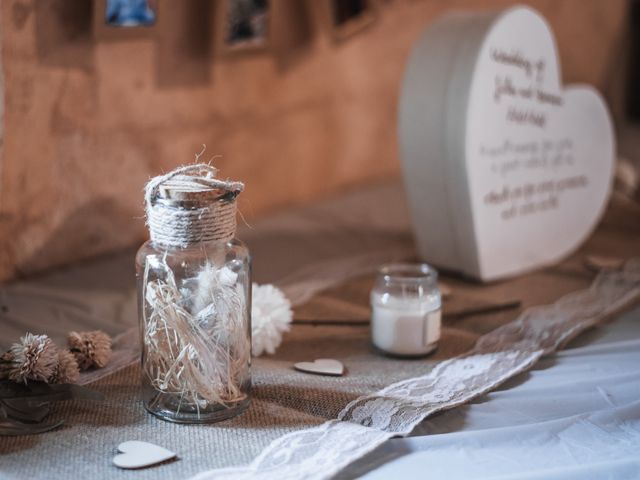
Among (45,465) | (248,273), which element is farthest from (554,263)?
(45,465)

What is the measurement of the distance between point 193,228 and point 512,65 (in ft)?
2.41

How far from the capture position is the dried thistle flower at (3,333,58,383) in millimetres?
947

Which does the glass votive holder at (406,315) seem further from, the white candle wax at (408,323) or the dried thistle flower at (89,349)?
the dried thistle flower at (89,349)

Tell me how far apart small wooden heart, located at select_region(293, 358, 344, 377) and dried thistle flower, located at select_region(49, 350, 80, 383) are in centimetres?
28

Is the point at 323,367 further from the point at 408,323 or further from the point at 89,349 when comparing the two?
the point at 89,349

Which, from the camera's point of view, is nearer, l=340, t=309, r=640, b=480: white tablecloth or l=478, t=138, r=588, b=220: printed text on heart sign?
l=340, t=309, r=640, b=480: white tablecloth

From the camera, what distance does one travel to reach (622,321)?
50.3 inches

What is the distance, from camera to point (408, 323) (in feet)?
3.68

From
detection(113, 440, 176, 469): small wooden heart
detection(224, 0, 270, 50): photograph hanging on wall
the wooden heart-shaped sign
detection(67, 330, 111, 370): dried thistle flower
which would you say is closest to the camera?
detection(113, 440, 176, 469): small wooden heart

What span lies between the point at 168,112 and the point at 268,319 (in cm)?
66

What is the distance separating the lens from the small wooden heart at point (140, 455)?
84 centimetres

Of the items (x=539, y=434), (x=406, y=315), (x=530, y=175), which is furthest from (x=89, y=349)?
(x=530, y=175)

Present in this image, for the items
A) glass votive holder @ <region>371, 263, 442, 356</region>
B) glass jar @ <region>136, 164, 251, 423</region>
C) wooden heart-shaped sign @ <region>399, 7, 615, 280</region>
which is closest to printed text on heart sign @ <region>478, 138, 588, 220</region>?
wooden heart-shaped sign @ <region>399, 7, 615, 280</region>

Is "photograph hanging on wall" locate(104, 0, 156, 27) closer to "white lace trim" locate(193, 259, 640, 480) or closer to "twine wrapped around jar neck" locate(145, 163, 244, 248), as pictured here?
"twine wrapped around jar neck" locate(145, 163, 244, 248)
